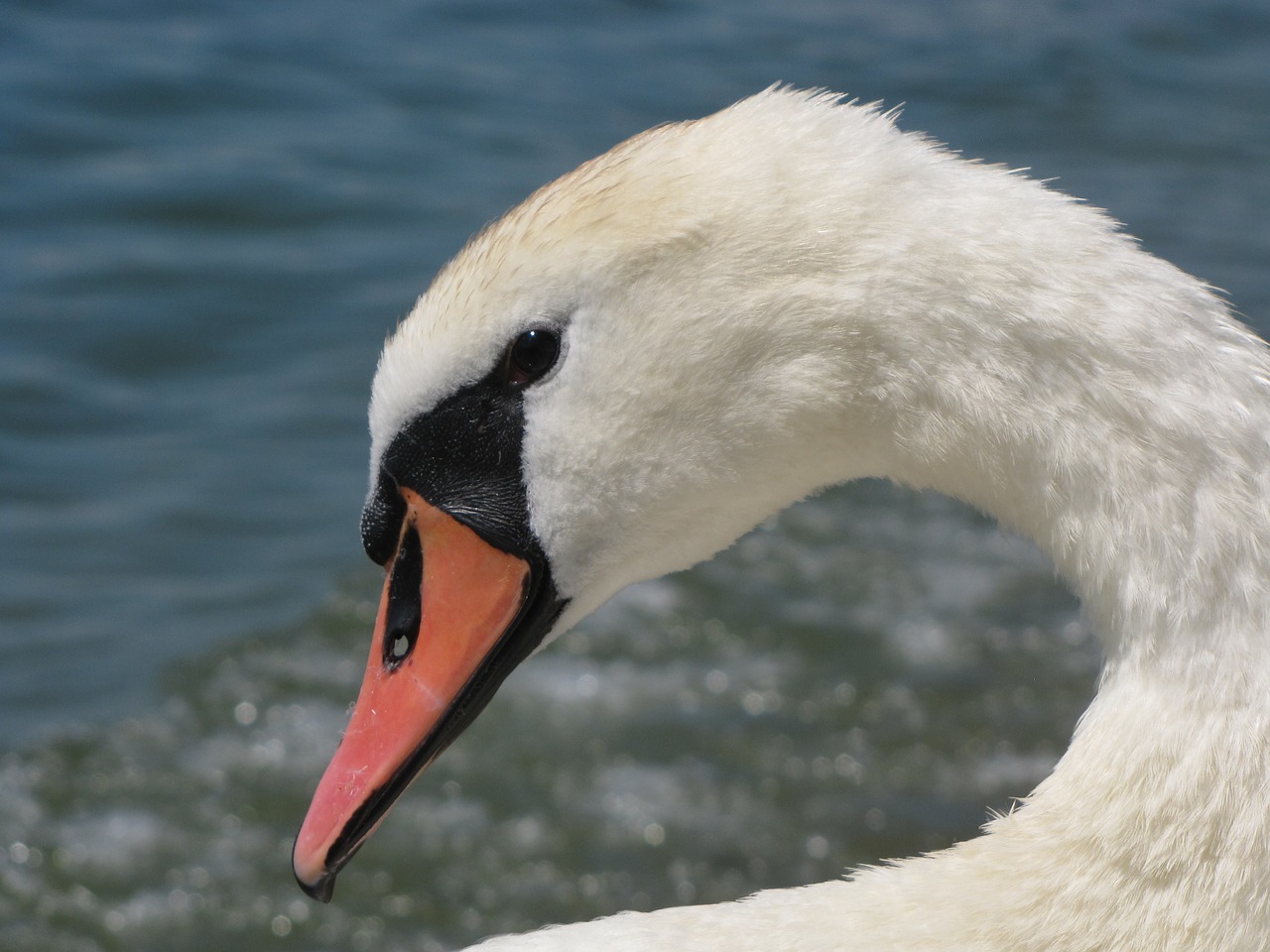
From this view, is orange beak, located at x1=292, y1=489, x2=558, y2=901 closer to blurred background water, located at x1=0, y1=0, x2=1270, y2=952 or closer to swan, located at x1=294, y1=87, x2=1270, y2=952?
swan, located at x1=294, y1=87, x2=1270, y2=952

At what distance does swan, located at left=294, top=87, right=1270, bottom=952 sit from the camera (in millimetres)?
1960

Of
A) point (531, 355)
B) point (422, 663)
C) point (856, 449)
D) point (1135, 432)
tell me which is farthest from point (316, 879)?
point (1135, 432)

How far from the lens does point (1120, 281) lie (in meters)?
1.98

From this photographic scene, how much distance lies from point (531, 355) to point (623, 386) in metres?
0.14

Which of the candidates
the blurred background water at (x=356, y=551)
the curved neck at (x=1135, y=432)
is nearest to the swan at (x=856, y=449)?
the curved neck at (x=1135, y=432)

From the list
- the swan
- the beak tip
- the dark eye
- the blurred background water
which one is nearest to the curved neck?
the swan

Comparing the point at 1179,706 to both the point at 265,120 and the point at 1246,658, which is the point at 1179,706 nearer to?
the point at 1246,658

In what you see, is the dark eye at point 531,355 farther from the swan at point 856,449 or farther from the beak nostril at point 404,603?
the beak nostril at point 404,603

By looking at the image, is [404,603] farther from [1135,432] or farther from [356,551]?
[356,551]

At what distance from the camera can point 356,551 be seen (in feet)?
20.6

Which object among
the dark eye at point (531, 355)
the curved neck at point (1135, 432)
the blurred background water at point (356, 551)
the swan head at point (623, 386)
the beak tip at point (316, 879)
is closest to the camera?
the curved neck at point (1135, 432)

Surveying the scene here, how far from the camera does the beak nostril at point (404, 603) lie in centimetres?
248

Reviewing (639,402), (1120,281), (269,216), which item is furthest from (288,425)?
(1120,281)

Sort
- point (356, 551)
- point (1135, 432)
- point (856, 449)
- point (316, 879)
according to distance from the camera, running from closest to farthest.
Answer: point (1135, 432) < point (856, 449) < point (316, 879) < point (356, 551)
